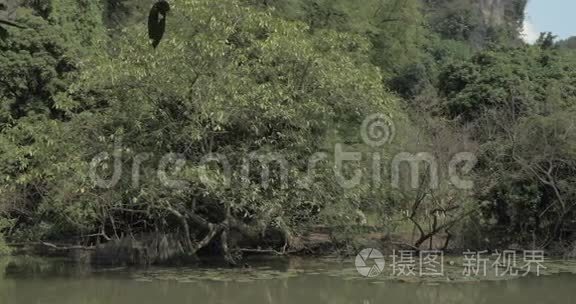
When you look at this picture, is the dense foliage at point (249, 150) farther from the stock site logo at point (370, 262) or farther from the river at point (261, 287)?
the river at point (261, 287)

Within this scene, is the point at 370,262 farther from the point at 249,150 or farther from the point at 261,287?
the point at 249,150

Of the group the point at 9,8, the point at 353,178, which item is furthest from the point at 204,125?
the point at 9,8

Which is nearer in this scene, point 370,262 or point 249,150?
point 249,150

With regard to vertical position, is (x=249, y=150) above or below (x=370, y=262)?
above

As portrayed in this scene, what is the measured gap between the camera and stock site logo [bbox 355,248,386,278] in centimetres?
1113

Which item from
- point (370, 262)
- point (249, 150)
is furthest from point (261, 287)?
point (370, 262)

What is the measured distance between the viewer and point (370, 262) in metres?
12.4

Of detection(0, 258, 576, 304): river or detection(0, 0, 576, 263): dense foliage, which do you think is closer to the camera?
detection(0, 258, 576, 304): river

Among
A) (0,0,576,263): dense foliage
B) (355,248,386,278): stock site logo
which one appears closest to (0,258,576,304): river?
(355,248,386,278): stock site logo

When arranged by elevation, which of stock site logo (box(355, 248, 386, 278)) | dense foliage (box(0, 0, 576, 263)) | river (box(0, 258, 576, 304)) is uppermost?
dense foliage (box(0, 0, 576, 263))

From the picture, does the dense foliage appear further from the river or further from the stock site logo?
the river

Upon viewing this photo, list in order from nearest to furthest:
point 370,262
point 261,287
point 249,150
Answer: point 261,287 < point 249,150 < point 370,262

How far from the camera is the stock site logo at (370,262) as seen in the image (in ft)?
36.5

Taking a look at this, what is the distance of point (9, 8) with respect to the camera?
6.41ft
